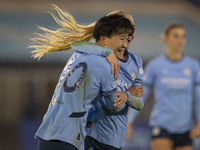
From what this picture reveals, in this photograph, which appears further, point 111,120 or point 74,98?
point 111,120

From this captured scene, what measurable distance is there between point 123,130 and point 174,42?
3202mm

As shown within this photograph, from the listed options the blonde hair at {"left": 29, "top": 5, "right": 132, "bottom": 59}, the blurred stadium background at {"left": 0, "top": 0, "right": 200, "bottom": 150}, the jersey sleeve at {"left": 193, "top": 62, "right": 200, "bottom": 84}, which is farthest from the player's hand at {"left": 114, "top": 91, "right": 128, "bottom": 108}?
the blurred stadium background at {"left": 0, "top": 0, "right": 200, "bottom": 150}

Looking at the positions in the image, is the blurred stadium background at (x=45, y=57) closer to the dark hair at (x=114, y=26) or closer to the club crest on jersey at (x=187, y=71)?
the club crest on jersey at (x=187, y=71)

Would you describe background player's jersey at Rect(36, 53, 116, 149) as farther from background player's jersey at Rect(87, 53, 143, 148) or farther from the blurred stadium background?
the blurred stadium background

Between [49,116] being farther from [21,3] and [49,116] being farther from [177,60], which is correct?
[21,3]

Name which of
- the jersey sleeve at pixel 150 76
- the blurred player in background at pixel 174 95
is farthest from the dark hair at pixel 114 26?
the jersey sleeve at pixel 150 76

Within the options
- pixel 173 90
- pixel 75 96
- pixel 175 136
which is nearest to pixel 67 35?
pixel 75 96

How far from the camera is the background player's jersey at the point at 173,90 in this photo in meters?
6.96

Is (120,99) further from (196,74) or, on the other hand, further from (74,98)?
(196,74)

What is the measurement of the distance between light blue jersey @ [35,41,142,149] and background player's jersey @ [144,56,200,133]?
3.34 metres

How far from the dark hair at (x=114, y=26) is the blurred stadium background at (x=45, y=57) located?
25.3ft

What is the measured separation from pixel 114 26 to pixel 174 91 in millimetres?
3322

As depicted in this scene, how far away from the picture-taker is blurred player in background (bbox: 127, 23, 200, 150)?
6898 mm

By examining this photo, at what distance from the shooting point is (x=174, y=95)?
703cm
